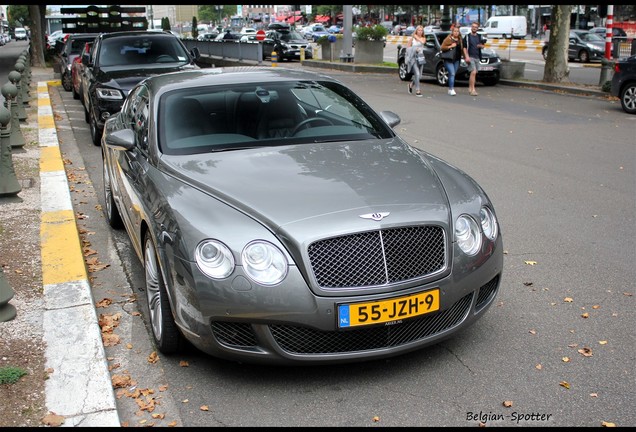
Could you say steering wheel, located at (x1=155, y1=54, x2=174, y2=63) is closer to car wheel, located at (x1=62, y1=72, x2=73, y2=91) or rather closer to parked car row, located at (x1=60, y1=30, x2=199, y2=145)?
parked car row, located at (x1=60, y1=30, x2=199, y2=145)

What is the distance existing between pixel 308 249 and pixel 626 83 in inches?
536

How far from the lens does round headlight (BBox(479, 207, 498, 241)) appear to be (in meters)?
→ 4.34

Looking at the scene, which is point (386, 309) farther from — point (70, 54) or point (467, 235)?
point (70, 54)

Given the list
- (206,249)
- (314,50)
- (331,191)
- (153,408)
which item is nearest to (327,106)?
(331,191)

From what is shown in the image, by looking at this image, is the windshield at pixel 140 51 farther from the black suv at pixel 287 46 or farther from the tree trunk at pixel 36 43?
the black suv at pixel 287 46

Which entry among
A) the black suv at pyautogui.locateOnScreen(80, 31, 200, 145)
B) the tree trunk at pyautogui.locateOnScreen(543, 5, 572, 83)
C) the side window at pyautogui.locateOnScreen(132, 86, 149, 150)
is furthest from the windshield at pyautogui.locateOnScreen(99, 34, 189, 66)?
the tree trunk at pyautogui.locateOnScreen(543, 5, 572, 83)

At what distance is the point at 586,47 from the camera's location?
108 ft

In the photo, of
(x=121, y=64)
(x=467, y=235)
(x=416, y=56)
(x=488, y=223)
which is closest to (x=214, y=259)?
(x=467, y=235)

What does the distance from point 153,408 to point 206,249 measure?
83 centimetres

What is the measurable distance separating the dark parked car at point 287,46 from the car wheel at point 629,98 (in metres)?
25.3

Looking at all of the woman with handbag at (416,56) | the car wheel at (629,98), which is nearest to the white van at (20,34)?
the woman with handbag at (416,56)

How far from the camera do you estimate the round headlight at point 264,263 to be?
378cm

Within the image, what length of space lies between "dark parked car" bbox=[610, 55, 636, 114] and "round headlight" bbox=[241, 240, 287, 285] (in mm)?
13336

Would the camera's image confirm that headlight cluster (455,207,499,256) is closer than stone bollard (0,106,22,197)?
Yes
